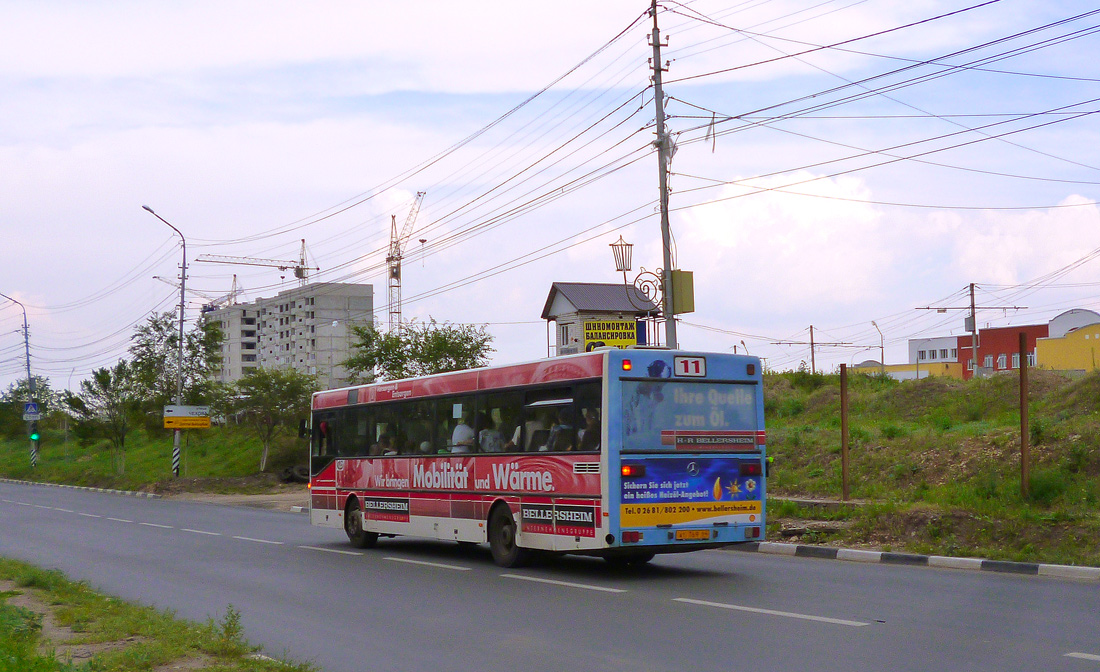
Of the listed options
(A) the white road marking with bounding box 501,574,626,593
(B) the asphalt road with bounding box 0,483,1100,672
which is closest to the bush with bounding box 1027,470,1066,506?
(B) the asphalt road with bounding box 0,483,1100,672

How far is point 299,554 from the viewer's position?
58.7 ft

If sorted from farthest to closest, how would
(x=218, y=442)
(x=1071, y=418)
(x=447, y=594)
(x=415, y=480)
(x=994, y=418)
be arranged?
1. (x=218, y=442)
2. (x=994, y=418)
3. (x=1071, y=418)
4. (x=415, y=480)
5. (x=447, y=594)

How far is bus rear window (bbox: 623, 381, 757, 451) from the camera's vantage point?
13.2 m

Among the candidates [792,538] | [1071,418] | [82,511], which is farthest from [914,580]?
[82,511]

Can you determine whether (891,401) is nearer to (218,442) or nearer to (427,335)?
(427,335)

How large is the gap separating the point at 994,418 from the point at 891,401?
210 inches

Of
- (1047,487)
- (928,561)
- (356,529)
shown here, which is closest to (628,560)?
(928,561)

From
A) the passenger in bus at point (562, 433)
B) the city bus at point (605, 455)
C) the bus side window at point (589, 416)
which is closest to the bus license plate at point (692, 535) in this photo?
the city bus at point (605, 455)

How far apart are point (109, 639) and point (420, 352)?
36699 mm

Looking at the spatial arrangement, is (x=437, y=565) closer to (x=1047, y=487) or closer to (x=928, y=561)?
(x=928, y=561)

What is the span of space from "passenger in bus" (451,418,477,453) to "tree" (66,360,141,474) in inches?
1809

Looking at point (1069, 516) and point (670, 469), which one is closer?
point (670, 469)

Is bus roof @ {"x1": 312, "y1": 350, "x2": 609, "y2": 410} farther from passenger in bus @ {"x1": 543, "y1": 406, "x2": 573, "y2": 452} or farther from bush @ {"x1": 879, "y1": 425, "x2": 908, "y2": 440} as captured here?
bush @ {"x1": 879, "y1": 425, "x2": 908, "y2": 440}

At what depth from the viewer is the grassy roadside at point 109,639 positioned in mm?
7520
